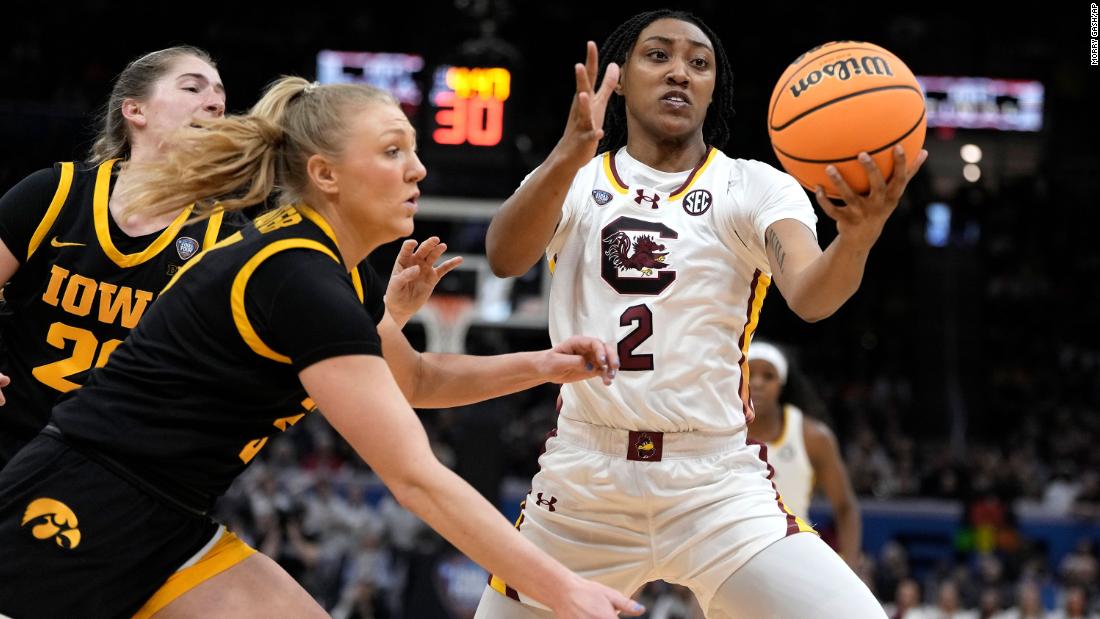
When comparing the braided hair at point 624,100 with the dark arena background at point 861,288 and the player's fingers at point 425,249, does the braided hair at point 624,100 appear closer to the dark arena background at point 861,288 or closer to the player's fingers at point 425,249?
the player's fingers at point 425,249

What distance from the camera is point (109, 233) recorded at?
4.06m

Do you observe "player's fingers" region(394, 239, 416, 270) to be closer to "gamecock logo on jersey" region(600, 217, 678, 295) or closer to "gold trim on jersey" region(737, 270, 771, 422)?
"gamecock logo on jersey" region(600, 217, 678, 295)

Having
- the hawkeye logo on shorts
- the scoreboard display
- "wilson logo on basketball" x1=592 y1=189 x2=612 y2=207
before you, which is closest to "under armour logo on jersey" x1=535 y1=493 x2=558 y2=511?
"wilson logo on basketball" x1=592 y1=189 x2=612 y2=207

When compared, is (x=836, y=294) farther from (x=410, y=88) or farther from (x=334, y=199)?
(x=410, y=88)

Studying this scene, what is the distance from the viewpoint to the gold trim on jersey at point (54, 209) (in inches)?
159

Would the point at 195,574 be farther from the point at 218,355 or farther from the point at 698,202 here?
the point at 698,202

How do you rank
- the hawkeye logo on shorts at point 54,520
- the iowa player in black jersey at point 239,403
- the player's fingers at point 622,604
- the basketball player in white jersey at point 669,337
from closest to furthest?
the player's fingers at point 622,604
the iowa player in black jersey at point 239,403
the hawkeye logo on shorts at point 54,520
the basketball player in white jersey at point 669,337

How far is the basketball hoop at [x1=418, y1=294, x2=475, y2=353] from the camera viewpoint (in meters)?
12.4

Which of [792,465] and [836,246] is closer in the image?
[836,246]

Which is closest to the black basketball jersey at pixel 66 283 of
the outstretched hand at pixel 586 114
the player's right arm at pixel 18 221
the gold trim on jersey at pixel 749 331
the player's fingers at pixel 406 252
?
the player's right arm at pixel 18 221

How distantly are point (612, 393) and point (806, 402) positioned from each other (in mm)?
4157

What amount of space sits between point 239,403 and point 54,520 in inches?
18.5

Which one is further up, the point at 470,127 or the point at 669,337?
the point at 470,127

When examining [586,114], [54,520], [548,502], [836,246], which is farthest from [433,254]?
[54,520]
